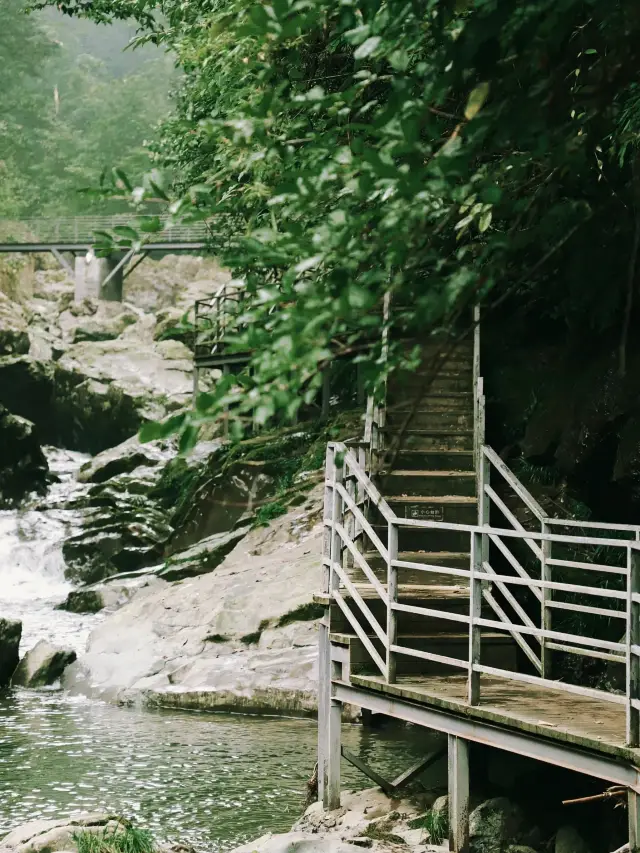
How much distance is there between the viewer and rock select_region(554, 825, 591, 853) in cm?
770

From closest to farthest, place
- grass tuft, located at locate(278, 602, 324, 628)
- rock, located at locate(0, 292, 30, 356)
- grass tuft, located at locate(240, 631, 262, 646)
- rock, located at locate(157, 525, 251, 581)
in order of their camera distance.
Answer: grass tuft, located at locate(278, 602, 324, 628) < grass tuft, located at locate(240, 631, 262, 646) < rock, located at locate(157, 525, 251, 581) < rock, located at locate(0, 292, 30, 356)

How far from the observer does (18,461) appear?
96.1ft

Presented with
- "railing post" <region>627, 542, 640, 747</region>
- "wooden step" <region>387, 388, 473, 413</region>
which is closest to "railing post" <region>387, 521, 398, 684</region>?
"railing post" <region>627, 542, 640, 747</region>

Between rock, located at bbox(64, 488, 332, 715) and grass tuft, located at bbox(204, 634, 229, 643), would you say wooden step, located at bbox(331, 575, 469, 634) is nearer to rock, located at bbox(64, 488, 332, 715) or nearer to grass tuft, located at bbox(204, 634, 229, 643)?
rock, located at bbox(64, 488, 332, 715)

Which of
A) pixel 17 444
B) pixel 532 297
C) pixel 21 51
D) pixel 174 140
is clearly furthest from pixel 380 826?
pixel 21 51

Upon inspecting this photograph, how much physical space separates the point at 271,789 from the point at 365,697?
9.59 ft

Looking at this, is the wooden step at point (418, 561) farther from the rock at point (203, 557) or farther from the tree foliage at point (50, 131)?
the tree foliage at point (50, 131)

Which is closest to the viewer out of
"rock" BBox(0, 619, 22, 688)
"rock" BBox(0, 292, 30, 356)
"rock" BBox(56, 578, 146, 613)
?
"rock" BBox(0, 619, 22, 688)

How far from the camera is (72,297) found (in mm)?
47188

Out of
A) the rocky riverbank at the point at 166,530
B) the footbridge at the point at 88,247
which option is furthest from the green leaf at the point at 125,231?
the footbridge at the point at 88,247

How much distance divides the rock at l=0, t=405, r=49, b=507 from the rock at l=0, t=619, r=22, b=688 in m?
11.6

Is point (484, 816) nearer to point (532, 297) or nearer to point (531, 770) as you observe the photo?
point (531, 770)

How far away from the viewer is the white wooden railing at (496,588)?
6.59 m

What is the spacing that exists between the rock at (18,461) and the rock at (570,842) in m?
22.5
